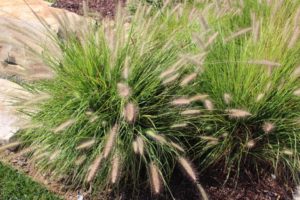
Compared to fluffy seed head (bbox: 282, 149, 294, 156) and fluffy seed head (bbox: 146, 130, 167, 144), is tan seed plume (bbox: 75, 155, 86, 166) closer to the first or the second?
fluffy seed head (bbox: 146, 130, 167, 144)

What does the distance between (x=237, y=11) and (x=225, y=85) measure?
3.05 ft

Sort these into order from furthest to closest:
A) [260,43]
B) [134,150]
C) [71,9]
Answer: [71,9] → [260,43] → [134,150]

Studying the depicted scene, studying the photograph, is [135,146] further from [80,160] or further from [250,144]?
[250,144]

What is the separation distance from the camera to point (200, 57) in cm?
337

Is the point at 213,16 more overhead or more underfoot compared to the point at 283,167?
more overhead

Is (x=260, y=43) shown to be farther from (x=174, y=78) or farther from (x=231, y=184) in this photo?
(x=231, y=184)

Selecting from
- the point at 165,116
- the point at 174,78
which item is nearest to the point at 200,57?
the point at 174,78

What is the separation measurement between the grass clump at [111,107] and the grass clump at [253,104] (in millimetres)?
245

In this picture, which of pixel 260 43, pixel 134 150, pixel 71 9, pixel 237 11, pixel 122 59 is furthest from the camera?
pixel 71 9

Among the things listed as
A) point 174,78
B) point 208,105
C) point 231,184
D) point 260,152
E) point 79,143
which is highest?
point 174,78

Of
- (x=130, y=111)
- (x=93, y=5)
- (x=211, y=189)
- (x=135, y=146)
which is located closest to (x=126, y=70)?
(x=130, y=111)

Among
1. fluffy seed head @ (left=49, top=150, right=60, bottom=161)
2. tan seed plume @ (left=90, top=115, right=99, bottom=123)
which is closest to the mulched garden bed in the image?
fluffy seed head @ (left=49, top=150, right=60, bottom=161)

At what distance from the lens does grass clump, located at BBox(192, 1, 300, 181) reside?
357cm

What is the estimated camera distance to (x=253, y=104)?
3.57 metres
